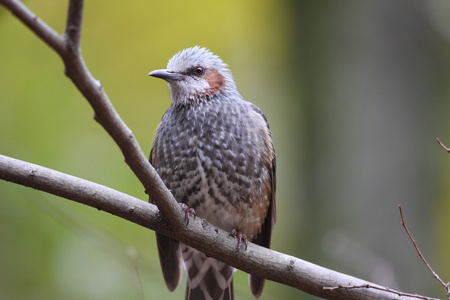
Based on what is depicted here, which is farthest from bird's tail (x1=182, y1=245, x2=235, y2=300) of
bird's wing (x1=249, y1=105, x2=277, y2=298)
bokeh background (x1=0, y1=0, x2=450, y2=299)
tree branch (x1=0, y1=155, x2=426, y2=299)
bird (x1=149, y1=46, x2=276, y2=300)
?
tree branch (x1=0, y1=155, x2=426, y2=299)

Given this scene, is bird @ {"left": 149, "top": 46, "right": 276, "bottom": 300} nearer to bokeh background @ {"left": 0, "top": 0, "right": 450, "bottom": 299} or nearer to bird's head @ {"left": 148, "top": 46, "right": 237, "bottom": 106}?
bird's head @ {"left": 148, "top": 46, "right": 237, "bottom": 106}

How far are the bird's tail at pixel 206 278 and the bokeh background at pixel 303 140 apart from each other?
30.4 inches

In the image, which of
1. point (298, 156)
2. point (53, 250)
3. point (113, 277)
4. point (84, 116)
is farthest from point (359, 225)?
point (84, 116)

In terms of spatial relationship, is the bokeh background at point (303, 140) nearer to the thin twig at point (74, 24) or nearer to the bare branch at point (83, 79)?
the bare branch at point (83, 79)

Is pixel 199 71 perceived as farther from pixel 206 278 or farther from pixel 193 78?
pixel 206 278

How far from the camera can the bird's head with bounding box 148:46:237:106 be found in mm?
4191

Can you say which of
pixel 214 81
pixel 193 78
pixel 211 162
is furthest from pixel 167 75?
pixel 211 162

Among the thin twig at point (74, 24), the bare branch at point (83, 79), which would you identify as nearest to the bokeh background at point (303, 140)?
the bare branch at point (83, 79)

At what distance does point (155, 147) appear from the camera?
161 inches

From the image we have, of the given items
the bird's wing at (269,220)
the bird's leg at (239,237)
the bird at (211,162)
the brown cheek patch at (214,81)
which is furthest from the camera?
the brown cheek patch at (214,81)

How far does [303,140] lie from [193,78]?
5.82ft

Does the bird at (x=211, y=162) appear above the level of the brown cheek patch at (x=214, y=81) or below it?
below

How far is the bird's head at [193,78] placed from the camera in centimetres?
419

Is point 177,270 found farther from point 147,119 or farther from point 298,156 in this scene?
point 147,119
